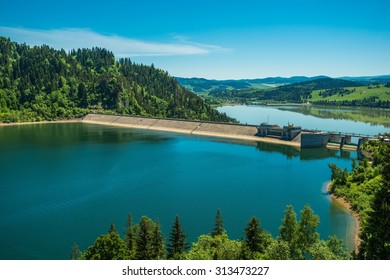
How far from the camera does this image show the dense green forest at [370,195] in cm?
1719

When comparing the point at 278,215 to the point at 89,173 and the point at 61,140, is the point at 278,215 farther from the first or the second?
the point at 61,140

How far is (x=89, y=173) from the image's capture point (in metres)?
58.4

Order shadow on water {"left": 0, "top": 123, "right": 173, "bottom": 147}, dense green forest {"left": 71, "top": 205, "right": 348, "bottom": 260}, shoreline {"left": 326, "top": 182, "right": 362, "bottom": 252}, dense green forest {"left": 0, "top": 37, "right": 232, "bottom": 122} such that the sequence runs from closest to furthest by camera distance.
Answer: dense green forest {"left": 71, "top": 205, "right": 348, "bottom": 260} < shoreline {"left": 326, "top": 182, "right": 362, "bottom": 252} < shadow on water {"left": 0, "top": 123, "right": 173, "bottom": 147} < dense green forest {"left": 0, "top": 37, "right": 232, "bottom": 122}

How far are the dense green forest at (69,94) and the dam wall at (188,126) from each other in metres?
12.9

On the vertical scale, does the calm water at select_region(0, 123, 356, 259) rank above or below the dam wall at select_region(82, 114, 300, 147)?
below

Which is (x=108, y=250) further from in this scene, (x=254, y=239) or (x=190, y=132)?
(x=190, y=132)

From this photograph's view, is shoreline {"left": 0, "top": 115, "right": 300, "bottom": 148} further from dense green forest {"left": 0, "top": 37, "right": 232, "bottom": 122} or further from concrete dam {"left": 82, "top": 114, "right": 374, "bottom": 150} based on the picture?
dense green forest {"left": 0, "top": 37, "right": 232, "bottom": 122}

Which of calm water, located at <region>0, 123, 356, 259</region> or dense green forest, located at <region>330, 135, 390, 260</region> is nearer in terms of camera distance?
dense green forest, located at <region>330, 135, 390, 260</region>

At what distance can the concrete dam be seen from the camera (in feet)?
287

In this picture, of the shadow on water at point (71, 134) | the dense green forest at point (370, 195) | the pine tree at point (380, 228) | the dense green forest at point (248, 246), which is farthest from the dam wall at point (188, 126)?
the pine tree at point (380, 228)

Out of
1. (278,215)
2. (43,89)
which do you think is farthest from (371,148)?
(43,89)

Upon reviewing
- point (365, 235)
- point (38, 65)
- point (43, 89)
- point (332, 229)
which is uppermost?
point (38, 65)

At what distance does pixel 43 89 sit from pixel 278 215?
14192cm

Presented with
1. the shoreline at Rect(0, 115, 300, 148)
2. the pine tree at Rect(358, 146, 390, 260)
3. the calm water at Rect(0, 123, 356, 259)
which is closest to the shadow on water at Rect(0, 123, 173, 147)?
the calm water at Rect(0, 123, 356, 259)
